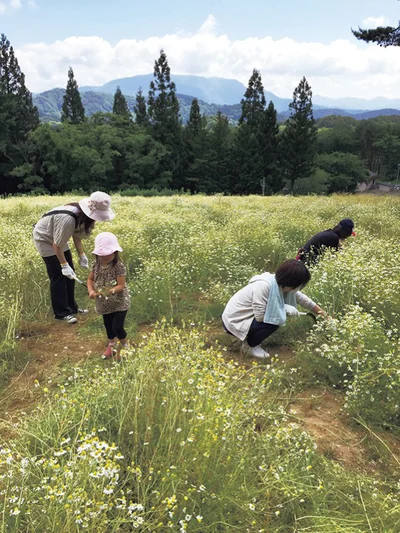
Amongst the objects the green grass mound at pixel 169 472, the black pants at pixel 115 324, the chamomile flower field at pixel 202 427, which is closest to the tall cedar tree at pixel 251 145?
the chamomile flower field at pixel 202 427

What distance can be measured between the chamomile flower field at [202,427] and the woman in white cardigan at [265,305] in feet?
1.01

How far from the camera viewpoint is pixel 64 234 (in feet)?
14.0

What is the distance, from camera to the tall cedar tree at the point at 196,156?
45531mm

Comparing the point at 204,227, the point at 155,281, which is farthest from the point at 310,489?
the point at 204,227

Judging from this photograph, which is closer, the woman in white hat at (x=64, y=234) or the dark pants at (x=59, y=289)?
the woman in white hat at (x=64, y=234)

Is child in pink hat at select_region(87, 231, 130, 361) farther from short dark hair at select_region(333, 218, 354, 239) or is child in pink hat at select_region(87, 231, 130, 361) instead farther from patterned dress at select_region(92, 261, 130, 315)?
short dark hair at select_region(333, 218, 354, 239)

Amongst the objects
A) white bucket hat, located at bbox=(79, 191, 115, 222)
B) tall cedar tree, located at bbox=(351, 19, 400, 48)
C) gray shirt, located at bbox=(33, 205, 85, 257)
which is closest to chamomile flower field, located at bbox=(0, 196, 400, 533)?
gray shirt, located at bbox=(33, 205, 85, 257)

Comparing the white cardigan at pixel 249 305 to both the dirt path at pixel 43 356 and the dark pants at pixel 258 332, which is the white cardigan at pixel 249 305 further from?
the dirt path at pixel 43 356

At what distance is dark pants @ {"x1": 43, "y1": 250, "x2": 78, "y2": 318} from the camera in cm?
462

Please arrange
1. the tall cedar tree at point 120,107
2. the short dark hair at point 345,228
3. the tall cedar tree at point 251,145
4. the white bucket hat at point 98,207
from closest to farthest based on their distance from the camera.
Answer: the white bucket hat at point 98,207 → the short dark hair at point 345,228 → the tall cedar tree at point 251,145 → the tall cedar tree at point 120,107

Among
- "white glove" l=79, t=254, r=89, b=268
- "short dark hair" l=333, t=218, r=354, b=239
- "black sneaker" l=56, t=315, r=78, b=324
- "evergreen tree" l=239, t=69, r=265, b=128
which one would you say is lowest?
"black sneaker" l=56, t=315, r=78, b=324

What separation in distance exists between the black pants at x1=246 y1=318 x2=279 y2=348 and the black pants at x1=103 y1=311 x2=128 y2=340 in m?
1.34

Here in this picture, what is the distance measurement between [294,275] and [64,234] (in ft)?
8.63

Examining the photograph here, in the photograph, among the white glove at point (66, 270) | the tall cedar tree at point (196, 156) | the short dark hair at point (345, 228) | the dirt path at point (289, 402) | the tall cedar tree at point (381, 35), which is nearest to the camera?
the dirt path at point (289, 402)
